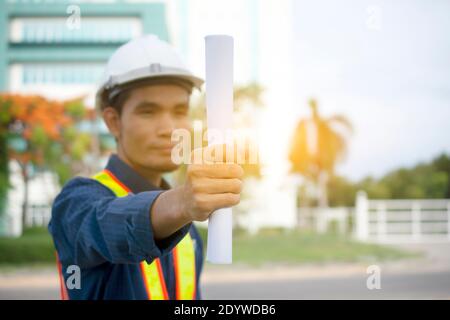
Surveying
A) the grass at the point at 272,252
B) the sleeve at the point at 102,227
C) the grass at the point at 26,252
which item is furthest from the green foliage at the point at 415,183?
the sleeve at the point at 102,227

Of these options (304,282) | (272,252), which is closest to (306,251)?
(272,252)

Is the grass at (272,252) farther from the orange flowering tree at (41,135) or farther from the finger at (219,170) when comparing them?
the finger at (219,170)

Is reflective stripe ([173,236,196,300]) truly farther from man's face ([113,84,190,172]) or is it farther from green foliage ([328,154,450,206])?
green foliage ([328,154,450,206])

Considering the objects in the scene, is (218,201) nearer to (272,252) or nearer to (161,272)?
(161,272)

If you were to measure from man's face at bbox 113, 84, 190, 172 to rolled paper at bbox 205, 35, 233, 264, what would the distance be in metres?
0.81

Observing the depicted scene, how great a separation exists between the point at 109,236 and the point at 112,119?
634mm

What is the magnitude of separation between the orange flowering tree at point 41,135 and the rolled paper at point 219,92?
15.0 m

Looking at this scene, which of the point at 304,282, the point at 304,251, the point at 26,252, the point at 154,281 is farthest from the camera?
the point at 304,251

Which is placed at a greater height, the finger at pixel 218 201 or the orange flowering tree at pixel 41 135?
the orange flowering tree at pixel 41 135

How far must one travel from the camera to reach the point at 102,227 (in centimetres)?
133

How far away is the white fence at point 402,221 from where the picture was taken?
782 inches

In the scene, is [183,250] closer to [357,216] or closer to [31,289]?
[31,289]

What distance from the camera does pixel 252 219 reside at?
2028 cm
